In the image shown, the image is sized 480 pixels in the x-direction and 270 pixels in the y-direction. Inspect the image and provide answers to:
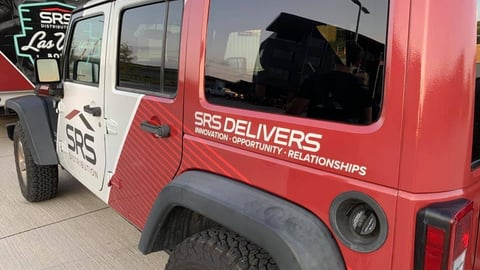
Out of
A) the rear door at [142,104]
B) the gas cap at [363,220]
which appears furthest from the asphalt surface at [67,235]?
the gas cap at [363,220]

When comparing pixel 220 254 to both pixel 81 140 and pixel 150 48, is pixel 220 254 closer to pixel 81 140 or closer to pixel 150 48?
pixel 150 48

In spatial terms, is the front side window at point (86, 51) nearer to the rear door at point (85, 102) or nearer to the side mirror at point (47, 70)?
the rear door at point (85, 102)

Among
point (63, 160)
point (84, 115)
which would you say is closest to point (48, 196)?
point (63, 160)

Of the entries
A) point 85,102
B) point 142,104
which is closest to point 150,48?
point 142,104

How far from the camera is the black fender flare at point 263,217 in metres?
1.39

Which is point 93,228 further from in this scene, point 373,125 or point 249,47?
point 373,125

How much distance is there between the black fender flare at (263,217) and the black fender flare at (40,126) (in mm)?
2386

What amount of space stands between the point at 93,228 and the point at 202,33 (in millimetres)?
2592

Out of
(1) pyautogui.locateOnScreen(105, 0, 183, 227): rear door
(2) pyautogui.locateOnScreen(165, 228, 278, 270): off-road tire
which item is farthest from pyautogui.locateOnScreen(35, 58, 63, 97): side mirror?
(2) pyautogui.locateOnScreen(165, 228, 278, 270): off-road tire

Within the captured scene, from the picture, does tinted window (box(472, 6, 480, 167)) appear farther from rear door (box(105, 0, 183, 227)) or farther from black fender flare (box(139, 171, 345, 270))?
rear door (box(105, 0, 183, 227))

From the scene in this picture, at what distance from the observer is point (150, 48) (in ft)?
7.77

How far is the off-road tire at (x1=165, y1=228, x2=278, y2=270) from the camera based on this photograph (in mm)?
1613

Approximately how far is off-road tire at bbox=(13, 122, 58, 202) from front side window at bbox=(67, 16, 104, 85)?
39.0 inches

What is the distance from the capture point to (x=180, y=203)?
184cm
